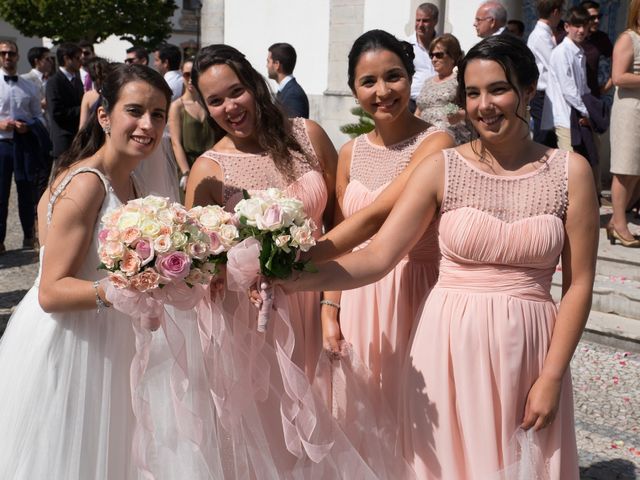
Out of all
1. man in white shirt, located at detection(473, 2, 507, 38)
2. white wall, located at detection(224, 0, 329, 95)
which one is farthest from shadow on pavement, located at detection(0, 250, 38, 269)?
man in white shirt, located at detection(473, 2, 507, 38)

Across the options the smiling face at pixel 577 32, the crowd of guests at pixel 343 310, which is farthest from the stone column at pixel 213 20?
the crowd of guests at pixel 343 310

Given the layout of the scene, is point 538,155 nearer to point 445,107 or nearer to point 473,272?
point 473,272

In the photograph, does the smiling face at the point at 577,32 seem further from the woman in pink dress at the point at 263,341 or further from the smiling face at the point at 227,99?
the smiling face at the point at 227,99

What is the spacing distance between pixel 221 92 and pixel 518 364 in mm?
1733

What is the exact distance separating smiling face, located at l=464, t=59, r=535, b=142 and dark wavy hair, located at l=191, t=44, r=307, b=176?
3.54 feet

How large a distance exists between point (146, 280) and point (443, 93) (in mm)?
5730

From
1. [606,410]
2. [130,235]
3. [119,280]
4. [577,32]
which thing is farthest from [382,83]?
[577,32]

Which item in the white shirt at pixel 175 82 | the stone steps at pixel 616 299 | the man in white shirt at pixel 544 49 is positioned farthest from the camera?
the white shirt at pixel 175 82

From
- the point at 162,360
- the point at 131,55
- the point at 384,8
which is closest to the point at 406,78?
the point at 162,360

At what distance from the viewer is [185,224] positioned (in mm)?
2805

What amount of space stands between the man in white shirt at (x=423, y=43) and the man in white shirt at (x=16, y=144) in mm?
4949

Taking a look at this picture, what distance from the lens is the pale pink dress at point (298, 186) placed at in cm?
369

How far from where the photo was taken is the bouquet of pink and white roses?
2699mm

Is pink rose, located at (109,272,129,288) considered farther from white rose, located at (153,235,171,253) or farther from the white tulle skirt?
the white tulle skirt
